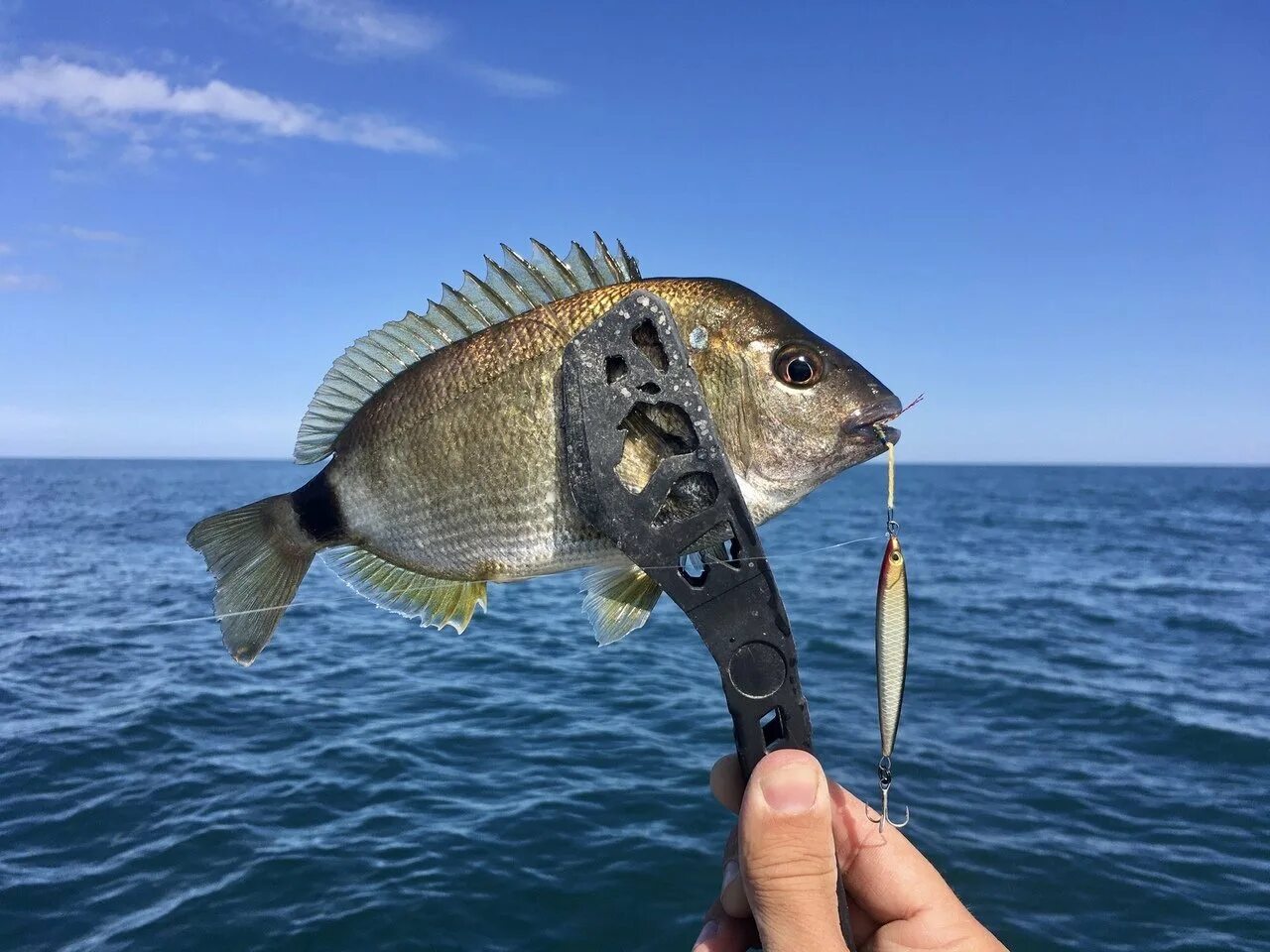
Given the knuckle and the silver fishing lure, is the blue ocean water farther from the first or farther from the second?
the silver fishing lure

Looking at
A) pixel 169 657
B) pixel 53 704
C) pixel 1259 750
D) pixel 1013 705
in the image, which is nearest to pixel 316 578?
pixel 169 657

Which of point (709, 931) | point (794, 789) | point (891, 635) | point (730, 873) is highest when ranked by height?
point (891, 635)

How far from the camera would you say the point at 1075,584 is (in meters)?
27.2

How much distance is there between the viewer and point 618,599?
2.42m

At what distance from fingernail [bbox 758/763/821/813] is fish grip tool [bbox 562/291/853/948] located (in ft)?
0.43

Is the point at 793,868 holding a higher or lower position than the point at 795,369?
lower

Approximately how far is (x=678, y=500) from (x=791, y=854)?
90cm

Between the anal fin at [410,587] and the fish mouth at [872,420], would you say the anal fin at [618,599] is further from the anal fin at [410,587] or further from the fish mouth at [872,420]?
the fish mouth at [872,420]

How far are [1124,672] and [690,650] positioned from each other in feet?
26.3

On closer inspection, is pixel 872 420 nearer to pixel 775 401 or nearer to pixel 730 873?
pixel 775 401

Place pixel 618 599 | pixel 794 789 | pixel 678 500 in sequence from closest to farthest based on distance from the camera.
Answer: pixel 794 789
pixel 678 500
pixel 618 599

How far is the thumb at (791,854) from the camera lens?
2.05m

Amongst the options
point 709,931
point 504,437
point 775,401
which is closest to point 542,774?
point 709,931

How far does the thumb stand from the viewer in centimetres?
205
